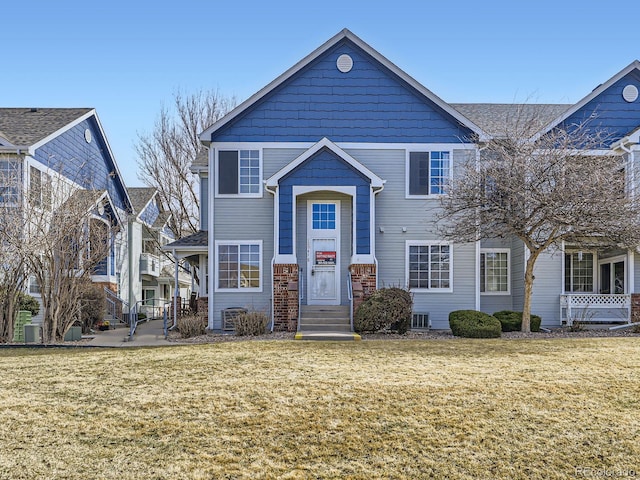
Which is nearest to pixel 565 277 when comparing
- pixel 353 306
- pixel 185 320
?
pixel 353 306

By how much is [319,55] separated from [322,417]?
1357 centimetres

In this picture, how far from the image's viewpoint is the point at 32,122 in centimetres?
2212

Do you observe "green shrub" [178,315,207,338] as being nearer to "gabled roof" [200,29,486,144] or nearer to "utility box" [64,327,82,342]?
"utility box" [64,327,82,342]

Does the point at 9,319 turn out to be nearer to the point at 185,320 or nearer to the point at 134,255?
the point at 185,320

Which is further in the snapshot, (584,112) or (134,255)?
(134,255)

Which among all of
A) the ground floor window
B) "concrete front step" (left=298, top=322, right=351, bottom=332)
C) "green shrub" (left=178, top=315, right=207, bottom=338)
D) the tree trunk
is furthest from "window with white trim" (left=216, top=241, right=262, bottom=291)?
the ground floor window

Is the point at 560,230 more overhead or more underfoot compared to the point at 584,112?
more underfoot

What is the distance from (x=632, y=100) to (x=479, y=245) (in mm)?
6912

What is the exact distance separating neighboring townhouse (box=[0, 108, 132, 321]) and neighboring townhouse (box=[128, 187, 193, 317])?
4.49 feet

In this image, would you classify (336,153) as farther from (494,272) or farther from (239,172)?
(494,272)

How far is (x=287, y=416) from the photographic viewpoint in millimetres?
7703

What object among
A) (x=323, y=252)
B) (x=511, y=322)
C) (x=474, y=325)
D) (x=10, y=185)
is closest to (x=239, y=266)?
(x=323, y=252)

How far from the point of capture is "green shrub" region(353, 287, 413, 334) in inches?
615

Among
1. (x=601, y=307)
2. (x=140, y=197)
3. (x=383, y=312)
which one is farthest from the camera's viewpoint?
(x=140, y=197)
